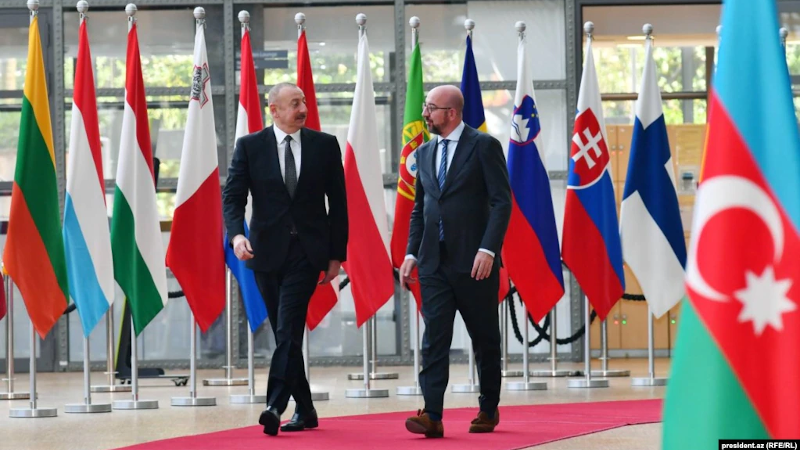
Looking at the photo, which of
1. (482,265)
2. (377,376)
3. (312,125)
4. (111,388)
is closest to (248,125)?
(312,125)

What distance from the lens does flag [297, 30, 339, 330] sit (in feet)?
27.6

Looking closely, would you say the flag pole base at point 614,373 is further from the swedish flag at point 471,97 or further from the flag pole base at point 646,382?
the swedish flag at point 471,97

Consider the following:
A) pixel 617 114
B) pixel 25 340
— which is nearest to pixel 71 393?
pixel 25 340

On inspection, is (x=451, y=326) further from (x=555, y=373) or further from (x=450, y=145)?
(x=555, y=373)

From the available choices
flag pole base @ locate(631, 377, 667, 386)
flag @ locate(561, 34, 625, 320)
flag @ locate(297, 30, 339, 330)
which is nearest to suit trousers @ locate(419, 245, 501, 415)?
flag @ locate(297, 30, 339, 330)

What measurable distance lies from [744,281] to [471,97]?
6707 millimetres

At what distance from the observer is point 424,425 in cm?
573

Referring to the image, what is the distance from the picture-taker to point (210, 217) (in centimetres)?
820

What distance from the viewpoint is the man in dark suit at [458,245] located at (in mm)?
5828

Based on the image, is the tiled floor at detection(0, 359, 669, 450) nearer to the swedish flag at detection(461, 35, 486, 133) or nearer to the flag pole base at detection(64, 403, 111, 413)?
the flag pole base at detection(64, 403, 111, 413)

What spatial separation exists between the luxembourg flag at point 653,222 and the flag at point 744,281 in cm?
689

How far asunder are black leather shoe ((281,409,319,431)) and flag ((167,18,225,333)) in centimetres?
191

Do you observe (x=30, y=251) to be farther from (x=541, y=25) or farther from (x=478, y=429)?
(x=541, y=25)

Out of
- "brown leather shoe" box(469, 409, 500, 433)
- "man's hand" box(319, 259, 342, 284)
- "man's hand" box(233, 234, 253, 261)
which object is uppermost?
"man's hand" box(233, 234, 253, 261)
